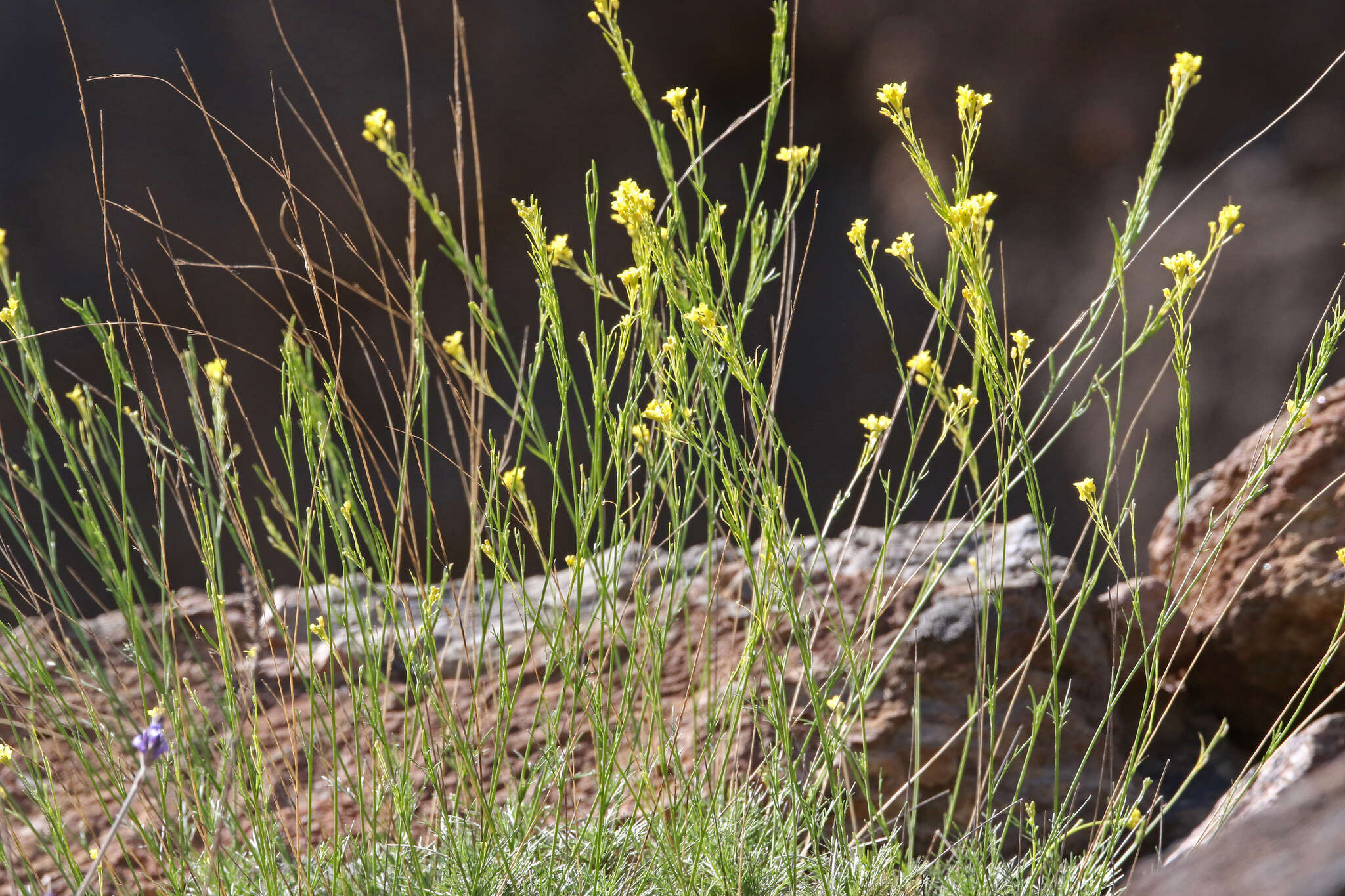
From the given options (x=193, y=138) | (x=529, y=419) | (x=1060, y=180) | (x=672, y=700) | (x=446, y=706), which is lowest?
(x=672, y=700)

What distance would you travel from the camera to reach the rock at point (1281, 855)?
54 centimetres

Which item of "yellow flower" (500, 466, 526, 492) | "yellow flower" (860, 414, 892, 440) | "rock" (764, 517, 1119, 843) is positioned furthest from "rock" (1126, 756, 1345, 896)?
"rock" (764, 517, 1119, 843)

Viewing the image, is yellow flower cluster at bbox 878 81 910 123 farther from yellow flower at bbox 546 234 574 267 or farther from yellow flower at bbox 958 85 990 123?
yellow flower at bbox 546 234 574 267

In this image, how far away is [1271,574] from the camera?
2092 millimetres

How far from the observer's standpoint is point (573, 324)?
4227mm

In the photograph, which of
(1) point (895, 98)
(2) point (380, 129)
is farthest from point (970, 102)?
(2) point (380, 129)

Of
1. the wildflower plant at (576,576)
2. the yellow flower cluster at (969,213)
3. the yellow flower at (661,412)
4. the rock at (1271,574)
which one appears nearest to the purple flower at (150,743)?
the wildflower plant at (576,576)

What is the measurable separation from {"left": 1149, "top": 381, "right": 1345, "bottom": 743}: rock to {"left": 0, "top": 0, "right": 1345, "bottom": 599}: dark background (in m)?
1.46

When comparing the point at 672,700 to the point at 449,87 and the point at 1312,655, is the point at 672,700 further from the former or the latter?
the point at 449,87

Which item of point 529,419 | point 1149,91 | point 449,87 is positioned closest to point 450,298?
point 449,87

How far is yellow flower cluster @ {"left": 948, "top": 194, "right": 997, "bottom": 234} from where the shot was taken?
92 centimetres

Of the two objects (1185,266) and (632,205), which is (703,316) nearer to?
(632,205)

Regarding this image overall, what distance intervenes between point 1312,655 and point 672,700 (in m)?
1.34

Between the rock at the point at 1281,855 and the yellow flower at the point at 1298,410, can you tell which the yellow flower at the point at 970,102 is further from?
the rock at the point at 1281,855
